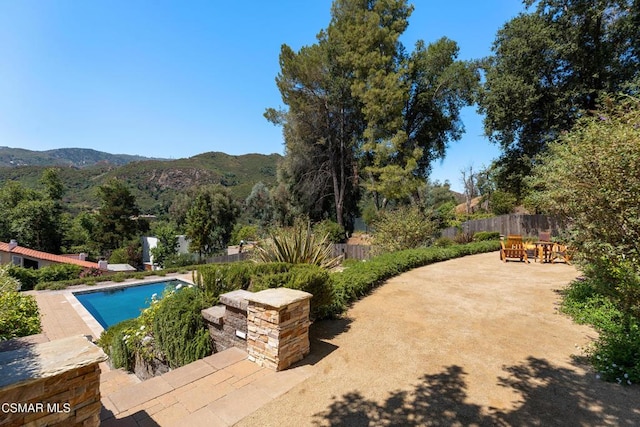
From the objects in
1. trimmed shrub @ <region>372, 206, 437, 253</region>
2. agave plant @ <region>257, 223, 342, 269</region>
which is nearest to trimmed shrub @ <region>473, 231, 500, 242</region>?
trimmed shrub @ <region>372, 206, 437, 253</region>

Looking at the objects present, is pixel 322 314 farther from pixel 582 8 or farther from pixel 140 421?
pixel 582 8

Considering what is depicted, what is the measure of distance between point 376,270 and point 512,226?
12568 mm

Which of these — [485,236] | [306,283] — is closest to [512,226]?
[485,236]

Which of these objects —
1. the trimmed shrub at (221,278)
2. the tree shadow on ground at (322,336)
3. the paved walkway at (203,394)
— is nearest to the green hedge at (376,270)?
the tree shadow on ground at (322,336)

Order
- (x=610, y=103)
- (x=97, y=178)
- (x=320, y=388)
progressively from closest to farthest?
(x=320, y=388) < (x=610, y=103) < (x=97, y=178)

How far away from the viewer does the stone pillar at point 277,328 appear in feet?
9.95

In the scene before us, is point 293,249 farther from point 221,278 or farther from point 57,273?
point 57,273

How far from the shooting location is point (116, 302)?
12.5 m

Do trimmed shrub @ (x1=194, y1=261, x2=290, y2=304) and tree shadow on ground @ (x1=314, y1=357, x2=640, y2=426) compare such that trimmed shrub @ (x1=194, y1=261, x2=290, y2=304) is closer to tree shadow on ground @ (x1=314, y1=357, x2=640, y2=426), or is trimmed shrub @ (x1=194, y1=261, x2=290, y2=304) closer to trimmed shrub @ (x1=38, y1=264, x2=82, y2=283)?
tree shadow on ground @ (x1=314, y1=357, x2=640, y2=426)

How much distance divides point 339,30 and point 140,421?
1832 cm

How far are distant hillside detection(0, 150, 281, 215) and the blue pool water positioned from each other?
106 feet

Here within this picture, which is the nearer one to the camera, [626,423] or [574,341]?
[626,423]

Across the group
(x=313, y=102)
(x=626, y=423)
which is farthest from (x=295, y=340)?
(x=313, y=102)

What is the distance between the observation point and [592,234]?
12.6ft
